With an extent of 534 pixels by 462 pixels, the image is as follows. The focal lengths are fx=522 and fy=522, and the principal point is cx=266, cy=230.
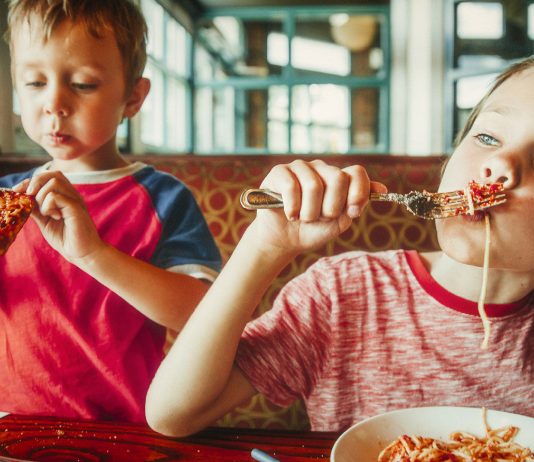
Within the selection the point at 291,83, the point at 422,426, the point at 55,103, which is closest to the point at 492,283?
the point at 422,426

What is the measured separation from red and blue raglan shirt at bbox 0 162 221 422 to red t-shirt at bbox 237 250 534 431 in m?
0.18

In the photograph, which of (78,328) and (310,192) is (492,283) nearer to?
(310,192)

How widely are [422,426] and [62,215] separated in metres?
0.54

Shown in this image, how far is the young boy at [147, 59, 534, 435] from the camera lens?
0.65m

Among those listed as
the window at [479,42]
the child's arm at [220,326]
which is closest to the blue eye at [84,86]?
the child's arm at [220,326]

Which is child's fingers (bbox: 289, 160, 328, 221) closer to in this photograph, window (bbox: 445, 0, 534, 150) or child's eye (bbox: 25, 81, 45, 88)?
child's eye (bbox: 25, 81, 45, 88)

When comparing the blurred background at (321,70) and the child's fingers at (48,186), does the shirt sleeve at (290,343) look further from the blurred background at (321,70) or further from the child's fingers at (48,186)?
the blurred background at (321,70)

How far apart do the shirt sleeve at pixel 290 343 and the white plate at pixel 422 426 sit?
20 centimetres

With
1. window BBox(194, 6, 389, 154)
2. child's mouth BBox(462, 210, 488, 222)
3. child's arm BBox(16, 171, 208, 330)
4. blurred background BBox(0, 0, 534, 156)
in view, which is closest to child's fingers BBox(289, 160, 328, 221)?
child's mouth BBox(462, 210, 488, 222)

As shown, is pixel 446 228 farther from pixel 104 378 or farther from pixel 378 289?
pixel 104 378

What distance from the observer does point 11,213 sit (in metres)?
0.67

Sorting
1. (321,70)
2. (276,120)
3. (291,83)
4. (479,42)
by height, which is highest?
(321,70)

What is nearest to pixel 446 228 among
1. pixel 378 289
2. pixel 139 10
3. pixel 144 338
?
pixel 378 289

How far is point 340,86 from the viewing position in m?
8.13
